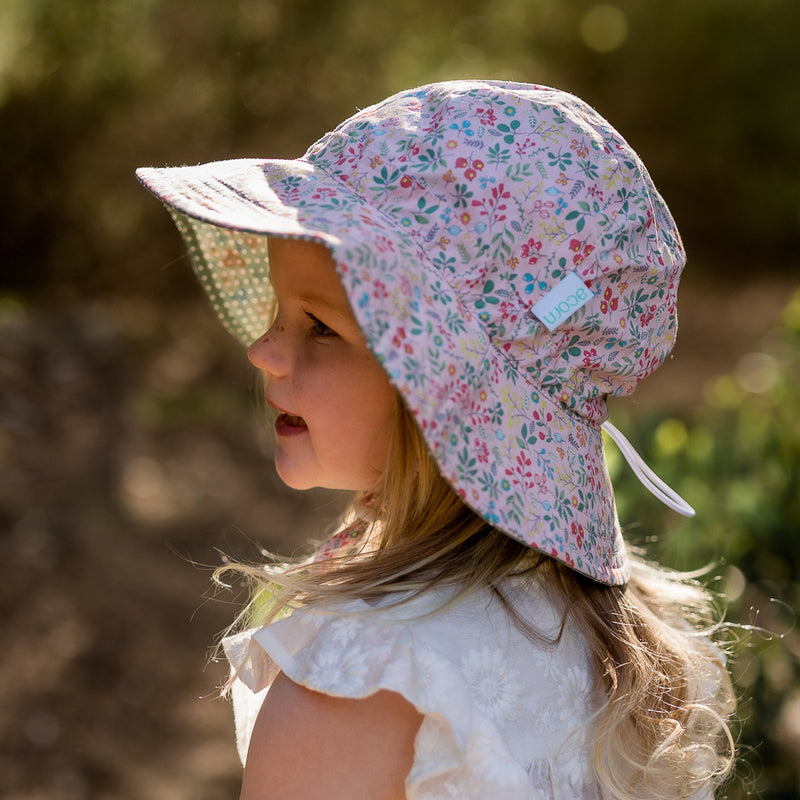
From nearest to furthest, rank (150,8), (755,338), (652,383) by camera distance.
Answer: (150,8), (652,383), (755,338)

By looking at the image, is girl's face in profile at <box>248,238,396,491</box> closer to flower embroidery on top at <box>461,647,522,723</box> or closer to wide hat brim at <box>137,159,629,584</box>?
wide hat brim at <box>137,159,629,584</box>

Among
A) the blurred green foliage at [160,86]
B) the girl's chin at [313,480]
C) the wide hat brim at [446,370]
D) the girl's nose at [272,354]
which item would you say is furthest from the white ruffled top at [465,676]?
the blurred green foliage at [160,86]

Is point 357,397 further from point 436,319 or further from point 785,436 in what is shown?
point 785,436

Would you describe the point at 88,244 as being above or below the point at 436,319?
below

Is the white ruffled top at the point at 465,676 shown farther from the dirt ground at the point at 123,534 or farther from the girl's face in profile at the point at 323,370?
the dirt ground at the point at 123,534

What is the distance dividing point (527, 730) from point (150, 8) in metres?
3.73

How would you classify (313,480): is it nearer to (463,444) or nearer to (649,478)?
(463,444)

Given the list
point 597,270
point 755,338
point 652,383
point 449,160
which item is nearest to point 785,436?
point 597,270

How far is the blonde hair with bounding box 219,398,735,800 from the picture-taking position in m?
1.22

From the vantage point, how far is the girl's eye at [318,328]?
4.21 ft

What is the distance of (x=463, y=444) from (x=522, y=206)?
0.97ft

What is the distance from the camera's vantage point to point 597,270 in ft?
3.94

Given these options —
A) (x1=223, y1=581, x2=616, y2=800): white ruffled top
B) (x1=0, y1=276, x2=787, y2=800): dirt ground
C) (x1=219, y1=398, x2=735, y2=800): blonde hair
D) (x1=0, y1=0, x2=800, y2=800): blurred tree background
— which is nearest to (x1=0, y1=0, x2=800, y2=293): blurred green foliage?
(x1=0, y1=0, x2=800, y2=800): blurred tree background

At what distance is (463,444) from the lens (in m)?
1.12
